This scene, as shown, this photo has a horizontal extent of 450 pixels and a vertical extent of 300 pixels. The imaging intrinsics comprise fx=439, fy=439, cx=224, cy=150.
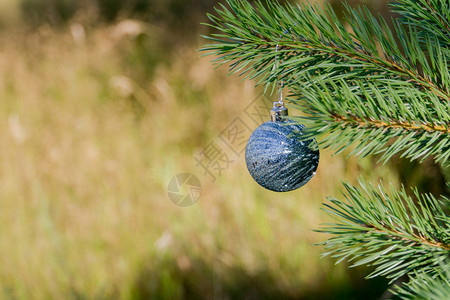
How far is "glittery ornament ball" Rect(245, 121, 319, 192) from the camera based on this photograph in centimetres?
63

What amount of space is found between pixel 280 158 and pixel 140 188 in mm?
1017

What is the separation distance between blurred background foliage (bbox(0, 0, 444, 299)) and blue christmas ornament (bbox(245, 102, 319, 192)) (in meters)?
0.69

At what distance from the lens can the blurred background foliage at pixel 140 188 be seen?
136 centimetres

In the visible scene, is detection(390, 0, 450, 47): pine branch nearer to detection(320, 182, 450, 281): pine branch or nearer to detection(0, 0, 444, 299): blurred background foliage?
detection(320, 182, 450, 281): pine branch

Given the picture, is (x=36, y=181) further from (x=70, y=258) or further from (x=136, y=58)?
(x=136, y=58)

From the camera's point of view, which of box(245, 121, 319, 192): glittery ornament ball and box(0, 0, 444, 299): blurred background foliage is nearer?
box(245, 121, 319, 192): glittery ornament ball

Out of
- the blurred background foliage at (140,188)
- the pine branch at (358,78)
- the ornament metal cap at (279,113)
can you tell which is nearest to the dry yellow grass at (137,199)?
the blurred background foliage at (140,188)

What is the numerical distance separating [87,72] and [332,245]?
1.77 metres

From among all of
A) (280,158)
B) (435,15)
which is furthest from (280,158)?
(435,15)

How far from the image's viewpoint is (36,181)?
5.41 feet

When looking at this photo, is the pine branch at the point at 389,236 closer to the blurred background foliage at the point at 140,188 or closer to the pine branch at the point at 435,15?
the pine branch at the point at 435,15

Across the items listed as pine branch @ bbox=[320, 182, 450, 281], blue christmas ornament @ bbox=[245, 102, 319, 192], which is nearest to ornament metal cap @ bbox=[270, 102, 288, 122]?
blue christmas ornament @ bbox=[245, 102, 319, 192]

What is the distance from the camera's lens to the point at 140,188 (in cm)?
157

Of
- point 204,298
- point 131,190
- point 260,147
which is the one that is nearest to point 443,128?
point 260,147
